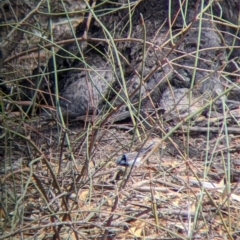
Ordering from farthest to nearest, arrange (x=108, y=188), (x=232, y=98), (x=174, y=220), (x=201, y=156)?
(x=232, y=98)
(x=201, y=156)
(x=108, y=188)
(x=174, y=220)

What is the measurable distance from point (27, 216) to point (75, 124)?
1.13m

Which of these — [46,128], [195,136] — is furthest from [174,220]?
[46,128]

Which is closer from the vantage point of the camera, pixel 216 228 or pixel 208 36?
pixel 216 228

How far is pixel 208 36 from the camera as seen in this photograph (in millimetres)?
4328

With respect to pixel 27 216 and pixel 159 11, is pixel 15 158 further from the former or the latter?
pixel 159 11

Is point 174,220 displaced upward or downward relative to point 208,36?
downward

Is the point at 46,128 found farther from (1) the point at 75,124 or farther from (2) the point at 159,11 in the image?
(2) the point at 159,11

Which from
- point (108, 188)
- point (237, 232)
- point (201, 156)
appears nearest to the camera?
point (237, 232)

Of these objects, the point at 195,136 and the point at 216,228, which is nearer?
the point at 216,228

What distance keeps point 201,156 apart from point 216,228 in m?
0.81

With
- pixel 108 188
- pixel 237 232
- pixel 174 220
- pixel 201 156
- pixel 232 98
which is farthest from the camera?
pixel 232 98

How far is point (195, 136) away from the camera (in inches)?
156

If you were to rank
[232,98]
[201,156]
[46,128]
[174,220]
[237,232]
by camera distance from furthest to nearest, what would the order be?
[232,98], [46,128], [201,156], [174,220], [237,232]

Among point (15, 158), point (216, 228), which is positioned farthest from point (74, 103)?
point (216, 228)
